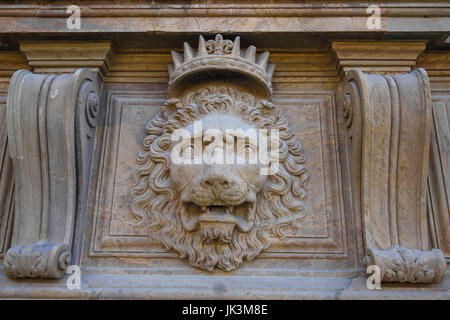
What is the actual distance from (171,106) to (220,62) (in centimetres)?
46

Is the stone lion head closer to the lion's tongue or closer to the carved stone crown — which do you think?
the lion's tongue

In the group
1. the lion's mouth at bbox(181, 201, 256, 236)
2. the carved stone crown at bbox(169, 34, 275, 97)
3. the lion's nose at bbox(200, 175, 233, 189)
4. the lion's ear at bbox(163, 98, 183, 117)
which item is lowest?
the lion's mouth at bbox(181, 201, 256, 236)

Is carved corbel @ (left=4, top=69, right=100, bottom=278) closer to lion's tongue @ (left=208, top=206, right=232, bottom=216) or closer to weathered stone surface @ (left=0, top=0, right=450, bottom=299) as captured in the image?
weathered stone surface @ (left=0, top=0, right=450, bottom=299)

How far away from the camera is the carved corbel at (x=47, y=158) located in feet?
7.92

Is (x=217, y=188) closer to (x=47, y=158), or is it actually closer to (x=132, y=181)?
(x=132, y=181)

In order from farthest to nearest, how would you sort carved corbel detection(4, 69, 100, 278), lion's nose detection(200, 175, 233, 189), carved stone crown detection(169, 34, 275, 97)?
carved stone crown detection(169, 34, 275, 97) → carved corbel detection(4, 69, 100, 278) → lion's nose detection(200, 175, 233, 189)

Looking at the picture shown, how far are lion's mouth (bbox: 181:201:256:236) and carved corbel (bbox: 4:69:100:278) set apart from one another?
68 cm

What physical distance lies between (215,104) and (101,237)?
111 centimetres

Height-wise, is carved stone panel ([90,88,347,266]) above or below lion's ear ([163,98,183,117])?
below

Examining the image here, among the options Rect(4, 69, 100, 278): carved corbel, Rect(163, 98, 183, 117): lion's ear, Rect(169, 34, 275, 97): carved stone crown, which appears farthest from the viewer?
Rect(163, 98, 183, 117): lion's ear

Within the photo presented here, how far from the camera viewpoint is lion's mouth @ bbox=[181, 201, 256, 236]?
2.36 m

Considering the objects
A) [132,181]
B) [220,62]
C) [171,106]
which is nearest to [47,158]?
[132,181]

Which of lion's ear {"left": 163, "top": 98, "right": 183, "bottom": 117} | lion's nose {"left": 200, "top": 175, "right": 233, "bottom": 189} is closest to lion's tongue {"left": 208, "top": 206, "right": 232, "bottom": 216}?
lion's nose {"left": 200, "top": 175, "right": 233, "bottom": 189}

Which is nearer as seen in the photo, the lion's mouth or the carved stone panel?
the lion's mouth
